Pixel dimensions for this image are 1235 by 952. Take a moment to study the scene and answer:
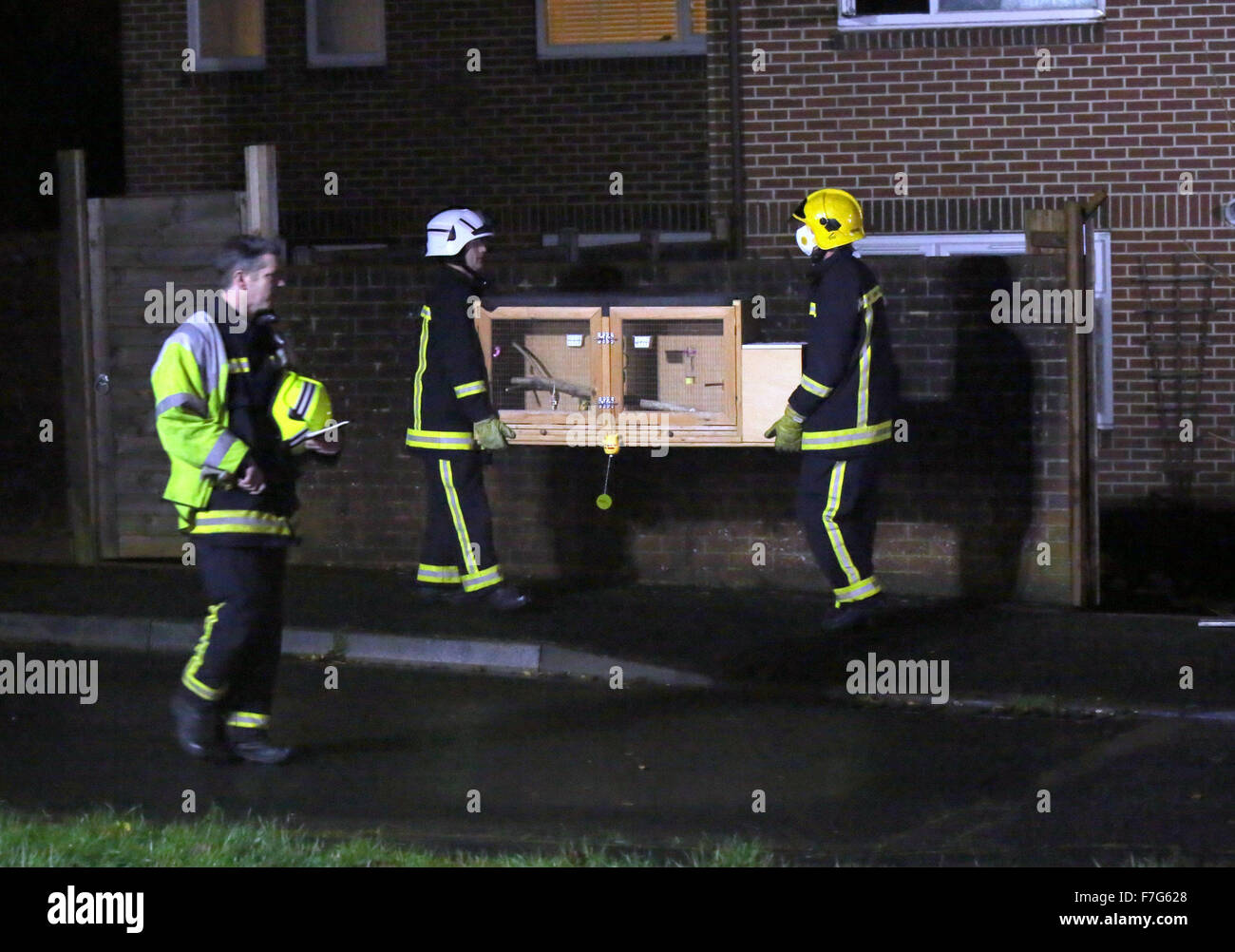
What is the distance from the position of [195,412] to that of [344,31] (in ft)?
31.1

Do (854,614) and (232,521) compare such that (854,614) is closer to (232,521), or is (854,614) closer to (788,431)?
(788,431)

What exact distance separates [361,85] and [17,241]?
4.53m

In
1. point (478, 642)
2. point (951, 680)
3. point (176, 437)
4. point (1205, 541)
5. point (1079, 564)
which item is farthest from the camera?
point (1205, 541)

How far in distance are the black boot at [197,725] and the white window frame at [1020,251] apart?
6.54 metres

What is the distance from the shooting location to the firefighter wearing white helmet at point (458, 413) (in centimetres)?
908

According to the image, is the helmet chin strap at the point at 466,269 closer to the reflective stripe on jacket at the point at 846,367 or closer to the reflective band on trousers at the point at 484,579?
the reflective band on trousers at the point at 484,579

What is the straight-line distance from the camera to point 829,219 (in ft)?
28.7

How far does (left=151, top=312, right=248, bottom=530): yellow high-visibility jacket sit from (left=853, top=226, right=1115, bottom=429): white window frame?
6402mm

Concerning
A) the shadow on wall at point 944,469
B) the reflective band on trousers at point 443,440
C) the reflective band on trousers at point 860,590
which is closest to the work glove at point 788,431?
the reflective band on trousers at point 860,590

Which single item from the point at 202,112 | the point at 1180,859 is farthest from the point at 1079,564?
the point at 202,112

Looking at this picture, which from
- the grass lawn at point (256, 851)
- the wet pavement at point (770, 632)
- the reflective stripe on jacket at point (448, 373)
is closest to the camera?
the grass lawn at point (256, 851)

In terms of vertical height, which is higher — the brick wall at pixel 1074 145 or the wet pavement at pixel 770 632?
the brick wall at pixel 1074 145

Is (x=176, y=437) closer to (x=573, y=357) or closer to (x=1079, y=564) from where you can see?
(x=573, y=357)
